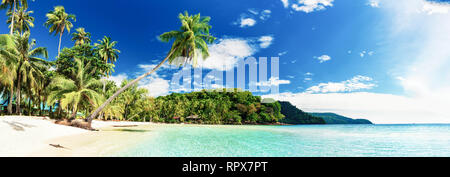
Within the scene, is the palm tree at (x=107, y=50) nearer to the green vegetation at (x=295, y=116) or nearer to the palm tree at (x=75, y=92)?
the palm tree at (x=75, y=92)

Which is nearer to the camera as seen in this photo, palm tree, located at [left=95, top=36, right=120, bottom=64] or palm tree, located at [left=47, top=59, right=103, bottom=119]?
palm tree, located at [left=47, top=59, right=103, bottom=119]

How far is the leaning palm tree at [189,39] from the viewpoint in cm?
1486

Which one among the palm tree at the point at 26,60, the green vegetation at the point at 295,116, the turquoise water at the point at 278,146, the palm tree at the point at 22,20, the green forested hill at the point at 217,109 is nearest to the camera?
the turquoise water at the point at 278,146

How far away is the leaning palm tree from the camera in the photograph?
48.8 feet

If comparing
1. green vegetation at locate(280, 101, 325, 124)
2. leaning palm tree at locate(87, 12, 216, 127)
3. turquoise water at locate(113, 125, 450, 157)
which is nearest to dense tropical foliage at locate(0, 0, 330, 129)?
leaning palm tree at locate(87, 12, 216, 127)

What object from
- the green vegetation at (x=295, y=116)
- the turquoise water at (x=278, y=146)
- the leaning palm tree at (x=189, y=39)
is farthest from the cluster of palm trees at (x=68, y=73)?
the green vegetation at (x=295, y=116)

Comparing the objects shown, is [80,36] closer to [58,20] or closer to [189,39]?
[58,20]

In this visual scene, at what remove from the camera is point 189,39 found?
14641mm

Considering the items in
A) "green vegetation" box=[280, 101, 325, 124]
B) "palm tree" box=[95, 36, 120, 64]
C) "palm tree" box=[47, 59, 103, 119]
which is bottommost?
"green vegetation" box=[280, 101, 325, 124]

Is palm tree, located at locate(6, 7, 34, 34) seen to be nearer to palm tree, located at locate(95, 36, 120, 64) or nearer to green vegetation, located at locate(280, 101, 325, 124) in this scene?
palm tree, located at locate(95, 36, 120, 64)

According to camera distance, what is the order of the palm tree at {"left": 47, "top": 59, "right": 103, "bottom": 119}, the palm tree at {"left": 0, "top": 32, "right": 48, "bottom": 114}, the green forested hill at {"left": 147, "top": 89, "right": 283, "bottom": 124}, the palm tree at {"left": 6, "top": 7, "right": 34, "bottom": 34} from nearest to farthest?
the palm tree at {"left": 47, "top": 59, "right": 103, "bottom": 119}
the palm tree at {"left": 0, "top": 32, "right": 48, "bottom": 114}
the palm tree at {"left": 6, "top": 7, "right": 34, "bottom": 34}
the green forested hill at {"left": 147, "top": 89, "right": 283, "bottom": 124}

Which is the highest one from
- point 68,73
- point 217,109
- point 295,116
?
point 68,73

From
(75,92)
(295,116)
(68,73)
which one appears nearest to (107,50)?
(68,73)
